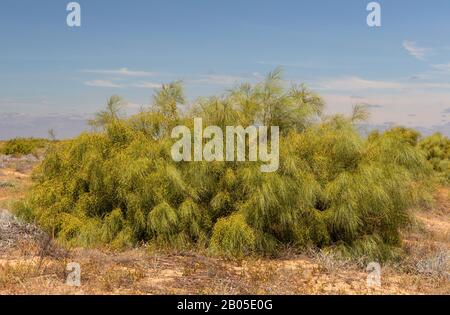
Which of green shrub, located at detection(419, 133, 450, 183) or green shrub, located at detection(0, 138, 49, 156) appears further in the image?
green shrub, located at detection(0, 138, 49, 156)

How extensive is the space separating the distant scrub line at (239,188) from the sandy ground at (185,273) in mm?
554

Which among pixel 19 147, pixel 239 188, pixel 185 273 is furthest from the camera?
pixel 19 147

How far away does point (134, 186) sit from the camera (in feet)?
31.4

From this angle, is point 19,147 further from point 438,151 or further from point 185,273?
point 185,273

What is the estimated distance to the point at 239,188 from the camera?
9.34 meters

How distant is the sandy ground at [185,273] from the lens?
6719mm

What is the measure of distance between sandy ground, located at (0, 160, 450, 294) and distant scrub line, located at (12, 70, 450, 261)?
55 cm

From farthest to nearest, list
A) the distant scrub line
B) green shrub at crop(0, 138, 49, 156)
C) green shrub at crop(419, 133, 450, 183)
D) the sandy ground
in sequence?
green shrub at crop(0, 138, 49, 156)
green shrub at crop(419, 133, 450, 183)
the distant scrub line
the sandy ground

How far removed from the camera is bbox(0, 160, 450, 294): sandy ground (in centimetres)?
672

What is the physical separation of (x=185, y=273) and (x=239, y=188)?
93.8 inches

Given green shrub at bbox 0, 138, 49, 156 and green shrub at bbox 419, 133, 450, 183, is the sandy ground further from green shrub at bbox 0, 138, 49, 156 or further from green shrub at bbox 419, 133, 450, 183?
green shrub at bbox 0, 138, 49, 156

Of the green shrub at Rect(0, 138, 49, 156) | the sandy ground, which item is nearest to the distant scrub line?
the sandy ground

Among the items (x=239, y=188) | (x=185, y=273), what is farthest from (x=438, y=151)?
(x=185, y=273)

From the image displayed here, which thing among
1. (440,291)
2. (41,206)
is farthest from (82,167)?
(440,291)
